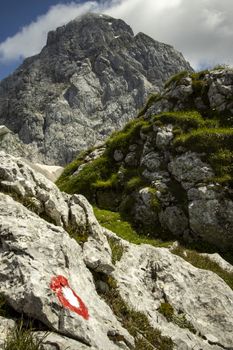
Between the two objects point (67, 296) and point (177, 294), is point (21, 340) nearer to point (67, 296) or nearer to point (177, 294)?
point (67, 296)

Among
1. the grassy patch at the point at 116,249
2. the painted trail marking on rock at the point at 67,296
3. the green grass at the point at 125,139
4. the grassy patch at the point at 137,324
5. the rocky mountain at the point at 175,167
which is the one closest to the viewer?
the painted trail marking on rock at the point at 67,296

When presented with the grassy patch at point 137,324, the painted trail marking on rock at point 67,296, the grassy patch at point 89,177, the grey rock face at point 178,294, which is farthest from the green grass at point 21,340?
the grassy patch at point 89,177

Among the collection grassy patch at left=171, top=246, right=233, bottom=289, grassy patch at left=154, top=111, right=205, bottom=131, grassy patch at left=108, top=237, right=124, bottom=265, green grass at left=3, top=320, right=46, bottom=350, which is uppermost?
grassy patch at left=154, top=111, right=205, bottom=131

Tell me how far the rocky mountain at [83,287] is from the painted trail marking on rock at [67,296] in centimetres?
3

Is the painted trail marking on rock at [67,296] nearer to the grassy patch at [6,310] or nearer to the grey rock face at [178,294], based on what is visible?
the grassy patch at [6,310]

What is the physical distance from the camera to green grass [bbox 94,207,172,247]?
26.7 m

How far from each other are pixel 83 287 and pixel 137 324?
2149 mm

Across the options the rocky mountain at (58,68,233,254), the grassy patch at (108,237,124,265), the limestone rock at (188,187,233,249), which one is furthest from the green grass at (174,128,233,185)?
the grassy patch at (108,237,124,265)

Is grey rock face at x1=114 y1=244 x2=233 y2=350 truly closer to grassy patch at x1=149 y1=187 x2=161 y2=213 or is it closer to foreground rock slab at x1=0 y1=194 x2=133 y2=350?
foreground rock slab at x1=0 y1=194 x2=133 y2=350

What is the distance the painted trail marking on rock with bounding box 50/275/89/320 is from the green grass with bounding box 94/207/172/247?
15.6m

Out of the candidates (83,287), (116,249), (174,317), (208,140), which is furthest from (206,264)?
(83,287)

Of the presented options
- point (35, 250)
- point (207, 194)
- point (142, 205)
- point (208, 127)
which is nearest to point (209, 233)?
point (207, 194)

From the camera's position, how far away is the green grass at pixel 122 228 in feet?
87.7

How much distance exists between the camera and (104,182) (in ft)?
111
